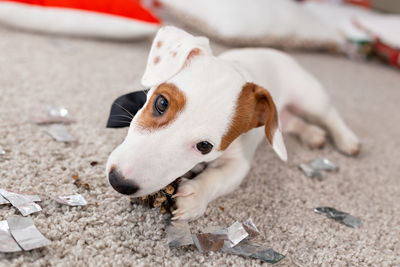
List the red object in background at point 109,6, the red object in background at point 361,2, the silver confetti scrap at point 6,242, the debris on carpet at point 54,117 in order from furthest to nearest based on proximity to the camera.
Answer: the red object in background at point 361,2 → the red object in background at point 109,6 → the debris on carpet at point 54,117 → the silver confetti scrap at point 6,242

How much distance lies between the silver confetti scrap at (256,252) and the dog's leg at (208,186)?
0.12m

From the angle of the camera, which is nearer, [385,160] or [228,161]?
[228,161]

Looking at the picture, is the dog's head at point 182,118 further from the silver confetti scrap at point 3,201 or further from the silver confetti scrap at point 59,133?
the silver confetti scrap at point 59,133

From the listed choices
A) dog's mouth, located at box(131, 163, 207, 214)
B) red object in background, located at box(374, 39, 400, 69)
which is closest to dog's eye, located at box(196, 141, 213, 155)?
dog's mouth, located at box(131, 163, 207, 214)

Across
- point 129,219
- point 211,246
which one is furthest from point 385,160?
point 129,219

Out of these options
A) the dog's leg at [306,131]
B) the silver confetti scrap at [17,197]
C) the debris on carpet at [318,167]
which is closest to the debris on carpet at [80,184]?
the silver confetti scrap at [17,197]

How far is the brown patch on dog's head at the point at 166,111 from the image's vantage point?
0.91 m

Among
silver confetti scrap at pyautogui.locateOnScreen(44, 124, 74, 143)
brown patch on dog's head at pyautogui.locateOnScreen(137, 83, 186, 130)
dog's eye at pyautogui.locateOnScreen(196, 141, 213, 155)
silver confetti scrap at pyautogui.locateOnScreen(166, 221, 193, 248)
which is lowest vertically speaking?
silver confetti scrap at pyautogui.locateOnScreen(44, 124, 74, 143)

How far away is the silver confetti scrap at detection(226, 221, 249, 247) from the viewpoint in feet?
3.11

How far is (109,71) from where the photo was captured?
1926 mm

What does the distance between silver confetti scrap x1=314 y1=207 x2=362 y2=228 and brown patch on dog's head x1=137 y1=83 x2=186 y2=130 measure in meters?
0.56

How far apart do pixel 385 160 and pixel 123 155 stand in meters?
1.25

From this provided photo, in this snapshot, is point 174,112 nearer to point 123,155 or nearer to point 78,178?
point 123,155

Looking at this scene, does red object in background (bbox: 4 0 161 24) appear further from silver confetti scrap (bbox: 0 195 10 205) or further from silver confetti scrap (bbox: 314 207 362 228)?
silver confetti scrap (bbox: 314 207 362 228)
